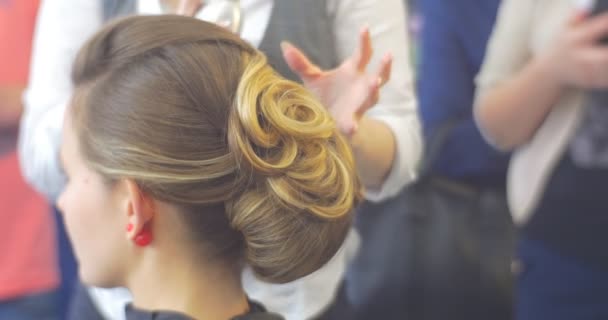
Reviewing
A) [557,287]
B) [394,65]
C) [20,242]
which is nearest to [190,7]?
[394,65]

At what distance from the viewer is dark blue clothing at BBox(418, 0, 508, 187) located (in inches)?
22.7

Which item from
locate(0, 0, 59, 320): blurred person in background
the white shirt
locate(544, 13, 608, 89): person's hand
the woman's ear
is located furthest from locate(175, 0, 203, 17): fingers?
locate(0, 0, 59, 320): blurred person in background

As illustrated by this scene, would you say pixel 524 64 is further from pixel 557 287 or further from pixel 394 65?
pixel 557 287

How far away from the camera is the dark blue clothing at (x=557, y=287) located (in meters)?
0.65

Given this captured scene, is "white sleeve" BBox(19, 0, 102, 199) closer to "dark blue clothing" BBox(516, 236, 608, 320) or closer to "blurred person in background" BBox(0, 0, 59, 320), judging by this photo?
"blurred person in background" BBox(0, 0, 59, 320)

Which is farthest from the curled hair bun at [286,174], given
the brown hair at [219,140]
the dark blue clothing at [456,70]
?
the dark blue clothing at [456,70]

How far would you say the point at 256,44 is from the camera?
1.83ft

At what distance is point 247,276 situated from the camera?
0.59 meters

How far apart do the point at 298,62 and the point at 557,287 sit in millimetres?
307

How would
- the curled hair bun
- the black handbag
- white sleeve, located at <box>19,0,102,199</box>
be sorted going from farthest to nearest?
the black handbag
white sleeve, located at <box>19,0,102,199</box>
the curled hair bun

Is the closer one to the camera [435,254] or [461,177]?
[461,177]

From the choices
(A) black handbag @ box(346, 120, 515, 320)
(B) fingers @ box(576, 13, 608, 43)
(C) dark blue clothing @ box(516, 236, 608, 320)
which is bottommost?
(A) black handbag @ box(346, 120, 515, 320)

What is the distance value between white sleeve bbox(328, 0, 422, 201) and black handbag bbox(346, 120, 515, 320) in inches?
1.5

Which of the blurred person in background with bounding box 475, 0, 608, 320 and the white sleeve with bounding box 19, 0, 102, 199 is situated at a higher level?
the white sleeve with bounding box 19, 0, 102, 199
